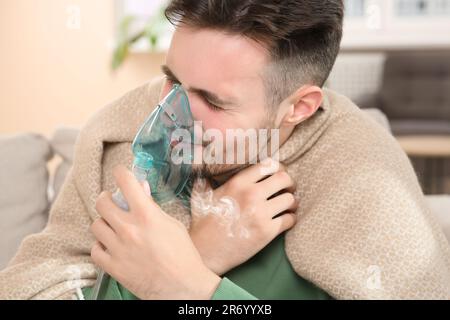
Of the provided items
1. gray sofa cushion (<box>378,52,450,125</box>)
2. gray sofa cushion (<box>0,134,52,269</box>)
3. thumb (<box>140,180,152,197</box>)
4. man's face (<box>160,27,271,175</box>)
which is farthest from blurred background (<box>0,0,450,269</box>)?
thumb (<box>140,180,152,197</box>)

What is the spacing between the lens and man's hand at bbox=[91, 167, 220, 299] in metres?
0.92

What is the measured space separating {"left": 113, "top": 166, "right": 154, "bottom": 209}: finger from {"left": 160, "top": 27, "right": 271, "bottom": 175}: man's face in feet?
0.61

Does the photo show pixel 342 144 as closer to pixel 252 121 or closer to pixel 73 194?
pixel 252 121

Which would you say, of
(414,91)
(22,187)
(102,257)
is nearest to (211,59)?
(102,257)

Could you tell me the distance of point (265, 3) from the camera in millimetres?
1012

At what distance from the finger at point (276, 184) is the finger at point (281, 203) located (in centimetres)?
1

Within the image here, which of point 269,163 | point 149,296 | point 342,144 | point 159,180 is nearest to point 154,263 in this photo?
point 149,296

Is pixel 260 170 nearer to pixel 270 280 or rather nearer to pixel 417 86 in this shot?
pixel 270 280

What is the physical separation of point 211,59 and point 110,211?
300 mm

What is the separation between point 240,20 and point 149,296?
48cm

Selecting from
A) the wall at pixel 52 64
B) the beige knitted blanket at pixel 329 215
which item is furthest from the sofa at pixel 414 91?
the beige knitted blanket at pixel 329 215

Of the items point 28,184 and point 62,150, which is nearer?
point 28,184

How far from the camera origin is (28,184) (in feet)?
5.88

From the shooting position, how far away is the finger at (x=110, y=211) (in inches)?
37.2
